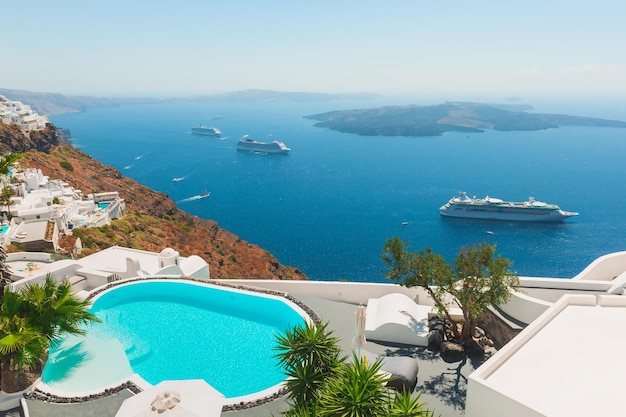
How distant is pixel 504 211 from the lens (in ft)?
235

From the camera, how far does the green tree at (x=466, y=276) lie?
1424 centimetres

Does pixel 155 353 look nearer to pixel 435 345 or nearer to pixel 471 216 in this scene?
pixel 435 345

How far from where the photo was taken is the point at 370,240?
64000mm

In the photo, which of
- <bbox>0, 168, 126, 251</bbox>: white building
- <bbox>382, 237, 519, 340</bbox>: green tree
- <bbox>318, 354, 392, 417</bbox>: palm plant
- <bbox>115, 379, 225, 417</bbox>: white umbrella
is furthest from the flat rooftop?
<bbox>0, 168, 126, 251</bbox>: white building

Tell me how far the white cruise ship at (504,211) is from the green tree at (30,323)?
6827 centimetres

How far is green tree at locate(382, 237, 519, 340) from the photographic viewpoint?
14242 mm

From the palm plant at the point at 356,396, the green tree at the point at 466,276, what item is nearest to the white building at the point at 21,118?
the green tree at the point at 466,276

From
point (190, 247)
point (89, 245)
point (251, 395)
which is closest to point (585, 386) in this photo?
point (251, 395)

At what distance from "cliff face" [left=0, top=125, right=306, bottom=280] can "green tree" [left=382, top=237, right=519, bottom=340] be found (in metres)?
21.0

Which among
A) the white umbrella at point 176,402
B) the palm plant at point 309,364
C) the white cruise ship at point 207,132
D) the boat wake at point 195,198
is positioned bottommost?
the boat wake at point 195,198

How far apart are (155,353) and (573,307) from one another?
1494 cm

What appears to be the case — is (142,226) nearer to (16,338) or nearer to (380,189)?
(16,338)

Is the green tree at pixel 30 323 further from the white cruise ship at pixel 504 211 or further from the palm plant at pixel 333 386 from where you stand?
the white cruise ship at pixel 504 211

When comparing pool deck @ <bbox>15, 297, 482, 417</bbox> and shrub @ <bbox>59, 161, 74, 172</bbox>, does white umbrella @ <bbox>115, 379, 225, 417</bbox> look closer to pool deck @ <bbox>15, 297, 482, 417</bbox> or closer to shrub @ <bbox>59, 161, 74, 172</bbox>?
pool deck @ <bbox>15, 297, 482, 417</bbox>
